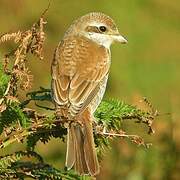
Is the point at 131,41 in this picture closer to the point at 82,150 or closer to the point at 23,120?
the point at 82,150

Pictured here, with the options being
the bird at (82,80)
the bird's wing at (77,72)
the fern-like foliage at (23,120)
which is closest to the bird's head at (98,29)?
the bird at (82,80)

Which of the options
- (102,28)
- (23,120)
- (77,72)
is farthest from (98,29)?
(23,120)

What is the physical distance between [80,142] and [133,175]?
5.39 feet

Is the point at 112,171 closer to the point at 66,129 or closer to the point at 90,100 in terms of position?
the point at 90,100

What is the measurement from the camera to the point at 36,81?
920 centimetres

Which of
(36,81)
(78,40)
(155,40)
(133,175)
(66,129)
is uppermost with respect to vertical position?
(155,40)

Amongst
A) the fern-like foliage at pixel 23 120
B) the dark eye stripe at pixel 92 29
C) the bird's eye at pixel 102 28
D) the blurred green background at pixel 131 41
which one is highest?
the blurred green background at pixel 131 41

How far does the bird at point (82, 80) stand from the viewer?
3992mm

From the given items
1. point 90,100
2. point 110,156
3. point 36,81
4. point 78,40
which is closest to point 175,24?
point 36,81

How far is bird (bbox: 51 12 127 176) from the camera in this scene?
13.1ft

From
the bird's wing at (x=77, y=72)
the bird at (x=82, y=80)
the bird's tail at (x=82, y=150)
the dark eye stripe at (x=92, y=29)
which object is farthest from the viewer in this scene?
the dark eye stripe at (x=92, y=29)

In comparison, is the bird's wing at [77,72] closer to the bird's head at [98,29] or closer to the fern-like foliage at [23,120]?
the bird's head at [98,29]

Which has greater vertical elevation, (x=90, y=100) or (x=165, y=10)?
(x=165, y=10)

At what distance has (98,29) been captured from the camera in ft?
17.7
